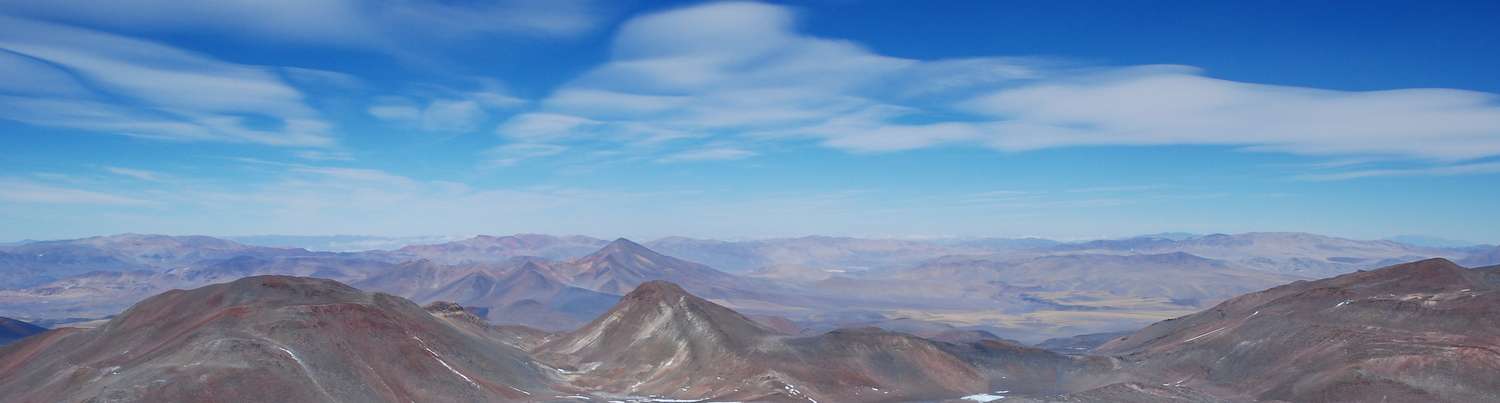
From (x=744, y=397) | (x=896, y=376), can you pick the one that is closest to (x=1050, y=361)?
(x=896, y=376)

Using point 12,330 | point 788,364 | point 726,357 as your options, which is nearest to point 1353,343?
point 788,364

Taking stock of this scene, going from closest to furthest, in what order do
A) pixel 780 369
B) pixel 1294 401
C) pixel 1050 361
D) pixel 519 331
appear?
pixel 1294 401 → pixel 780 369 → pixel 1050 361 → pixel 519 331

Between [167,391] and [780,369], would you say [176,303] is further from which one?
[780,369]

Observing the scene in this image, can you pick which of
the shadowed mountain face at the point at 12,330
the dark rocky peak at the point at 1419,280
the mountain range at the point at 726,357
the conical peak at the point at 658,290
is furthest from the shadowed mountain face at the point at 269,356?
the dark rocky peak at the point at 1419,280

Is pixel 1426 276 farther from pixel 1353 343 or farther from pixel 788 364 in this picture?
pixel 788 364

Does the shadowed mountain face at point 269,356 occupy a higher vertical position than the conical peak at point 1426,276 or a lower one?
lower

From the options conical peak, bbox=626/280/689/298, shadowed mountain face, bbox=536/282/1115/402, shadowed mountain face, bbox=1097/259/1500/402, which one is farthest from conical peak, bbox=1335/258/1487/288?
conical peak, bbox=626/280/689/298

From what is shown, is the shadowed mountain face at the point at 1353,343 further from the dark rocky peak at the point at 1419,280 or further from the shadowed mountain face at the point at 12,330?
the shadowed mountain face at the point at 12,330
